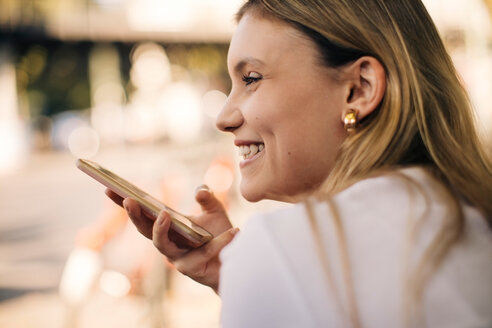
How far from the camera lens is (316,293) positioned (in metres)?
1.01

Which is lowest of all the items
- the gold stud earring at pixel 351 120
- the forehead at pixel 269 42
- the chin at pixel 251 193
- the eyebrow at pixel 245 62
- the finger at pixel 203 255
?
the finger at pixel 203 255

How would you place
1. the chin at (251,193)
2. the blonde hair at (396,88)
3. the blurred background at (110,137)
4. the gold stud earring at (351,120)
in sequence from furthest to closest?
the blurred background at (110,137)
the chin at (251,193)
the gold stud earring at (351,120)
the blonde hair at (396,88)

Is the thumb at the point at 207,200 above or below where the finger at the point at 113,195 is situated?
below

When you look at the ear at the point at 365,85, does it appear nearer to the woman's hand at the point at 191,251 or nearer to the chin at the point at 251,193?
the chin at the point at 251,193

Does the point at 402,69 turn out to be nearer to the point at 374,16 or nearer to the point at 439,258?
the point at 374,16

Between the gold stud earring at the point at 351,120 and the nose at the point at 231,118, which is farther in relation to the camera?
the nose at the point at 231,118

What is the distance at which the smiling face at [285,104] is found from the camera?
5.09ft

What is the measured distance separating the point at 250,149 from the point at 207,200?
1.11ft

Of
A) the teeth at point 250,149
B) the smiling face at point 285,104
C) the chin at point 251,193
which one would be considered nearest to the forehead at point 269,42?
the smiling face at point 285,104

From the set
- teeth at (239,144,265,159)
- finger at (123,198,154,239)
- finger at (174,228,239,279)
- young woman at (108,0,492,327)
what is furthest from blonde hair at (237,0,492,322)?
finger at (123,198,154,239)

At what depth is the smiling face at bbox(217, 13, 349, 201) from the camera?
5.09 feet

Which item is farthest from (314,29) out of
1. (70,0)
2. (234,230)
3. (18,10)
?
(70,0)

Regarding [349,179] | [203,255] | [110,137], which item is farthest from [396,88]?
[110,137]

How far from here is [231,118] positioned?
1678 mm
